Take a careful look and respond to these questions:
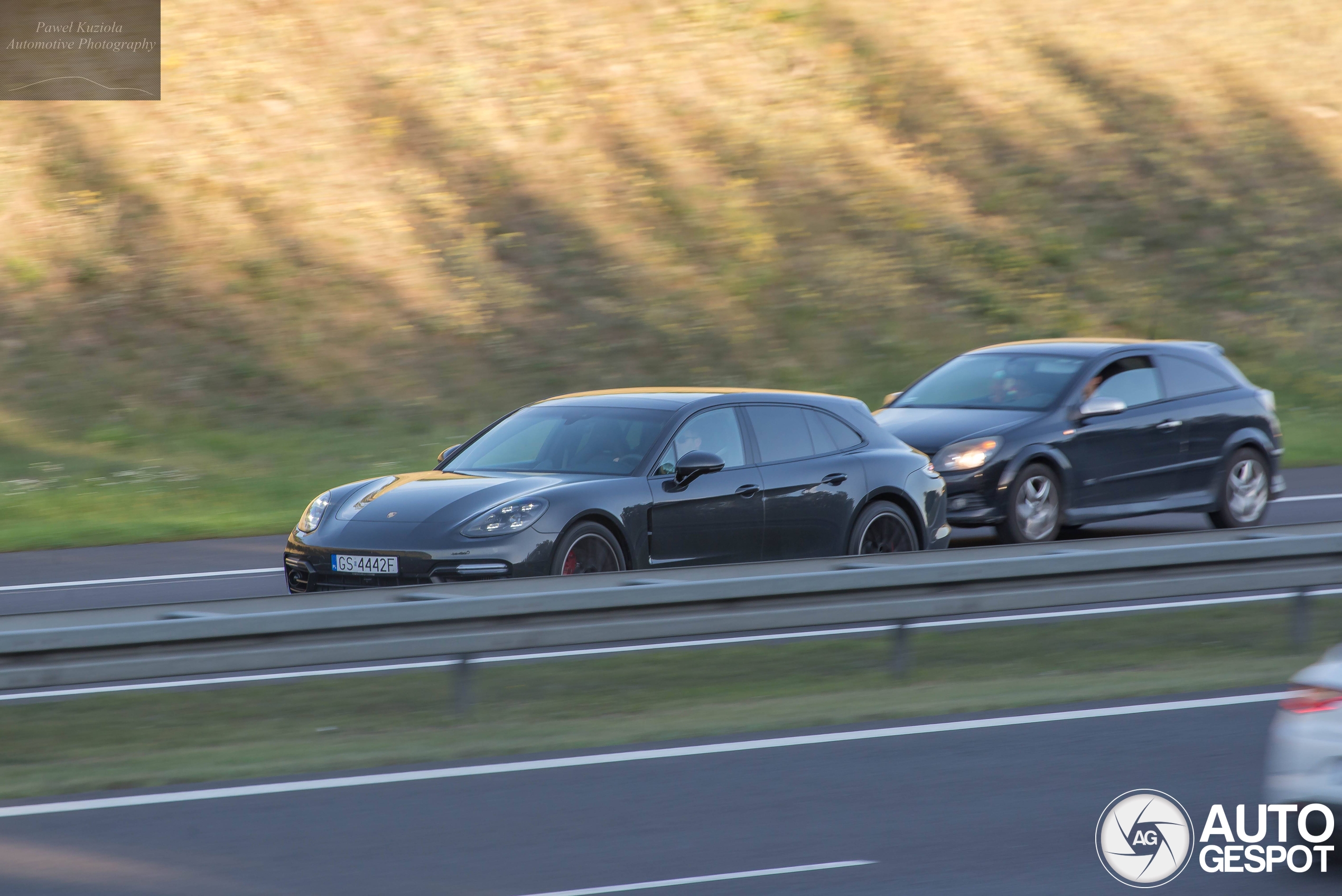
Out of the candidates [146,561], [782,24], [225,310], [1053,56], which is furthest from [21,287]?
[1053,56]

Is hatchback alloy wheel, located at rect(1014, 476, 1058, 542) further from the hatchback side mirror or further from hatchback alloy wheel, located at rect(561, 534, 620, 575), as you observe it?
hatchback alloy wheel, located at rect(561, 534, 620, 575)

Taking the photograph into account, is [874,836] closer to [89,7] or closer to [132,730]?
[132,730]

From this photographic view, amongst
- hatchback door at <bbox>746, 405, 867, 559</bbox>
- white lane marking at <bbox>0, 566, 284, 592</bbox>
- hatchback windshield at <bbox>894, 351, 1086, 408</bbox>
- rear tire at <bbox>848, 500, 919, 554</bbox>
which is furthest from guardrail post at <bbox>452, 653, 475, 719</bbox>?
hatchback windshield at <bbox>894, 351, 1086, 408</bbox>

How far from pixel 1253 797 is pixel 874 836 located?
155 centimetres

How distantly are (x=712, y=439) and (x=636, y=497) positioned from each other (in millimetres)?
923

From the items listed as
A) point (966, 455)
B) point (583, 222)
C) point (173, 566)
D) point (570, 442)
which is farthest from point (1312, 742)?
point (583, 222)

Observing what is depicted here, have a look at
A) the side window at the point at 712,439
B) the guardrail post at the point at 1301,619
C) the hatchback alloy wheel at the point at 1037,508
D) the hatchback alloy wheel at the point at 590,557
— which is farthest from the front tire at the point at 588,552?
the hatchback alloy wheel at the point at 1037,508

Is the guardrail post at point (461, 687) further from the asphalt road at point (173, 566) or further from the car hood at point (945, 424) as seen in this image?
the car hood at point (945, 424)

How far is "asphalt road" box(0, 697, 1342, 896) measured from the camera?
5.56 m

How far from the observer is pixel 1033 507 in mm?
13867

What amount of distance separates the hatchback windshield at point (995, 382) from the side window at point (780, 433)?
3353 millimetres

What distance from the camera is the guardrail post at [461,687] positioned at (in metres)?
8.12

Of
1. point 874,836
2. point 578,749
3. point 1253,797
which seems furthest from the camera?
point 578,749

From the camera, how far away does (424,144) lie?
2500cm
